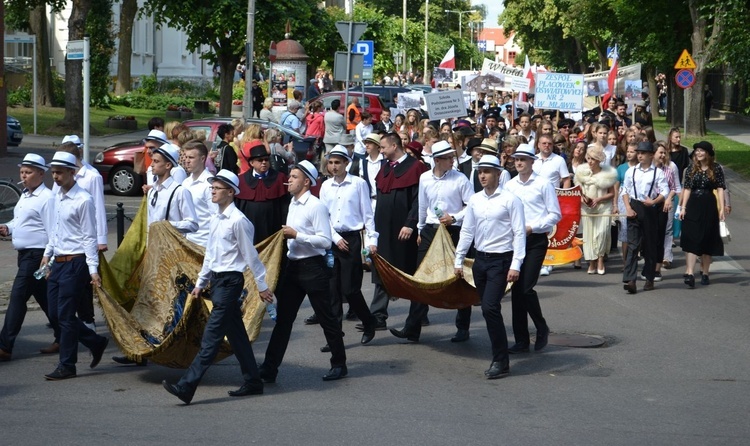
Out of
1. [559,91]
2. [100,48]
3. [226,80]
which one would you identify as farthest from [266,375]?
[100,48]

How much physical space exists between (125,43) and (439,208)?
130 feet

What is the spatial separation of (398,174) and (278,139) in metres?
4.27

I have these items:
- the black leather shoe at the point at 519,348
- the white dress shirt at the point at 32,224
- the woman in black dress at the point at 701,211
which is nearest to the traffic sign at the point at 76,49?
the white dress shirt at the point at 32,224

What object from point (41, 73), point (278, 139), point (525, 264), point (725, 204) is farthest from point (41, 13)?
point (525, 264)

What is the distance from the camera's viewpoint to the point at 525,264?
32.9 ft

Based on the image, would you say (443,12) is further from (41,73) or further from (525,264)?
(525,264)

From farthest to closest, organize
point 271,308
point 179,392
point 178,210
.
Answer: point 178,210
point 271,308
point 179,392

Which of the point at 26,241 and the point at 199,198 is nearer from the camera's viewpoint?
the point at 26,241

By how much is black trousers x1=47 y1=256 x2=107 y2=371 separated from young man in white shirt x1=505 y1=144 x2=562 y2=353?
368 cm

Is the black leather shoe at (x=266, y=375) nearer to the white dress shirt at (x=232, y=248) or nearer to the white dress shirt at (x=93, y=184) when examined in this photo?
the white dress shirt at (x=232, y=248)

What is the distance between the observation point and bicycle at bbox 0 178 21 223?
17.5 metres

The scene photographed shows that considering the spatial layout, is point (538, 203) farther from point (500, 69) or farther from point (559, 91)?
point (500, 69)

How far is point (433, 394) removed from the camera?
27.8 ft

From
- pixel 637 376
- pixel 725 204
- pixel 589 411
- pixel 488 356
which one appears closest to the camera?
pixel 589 411
